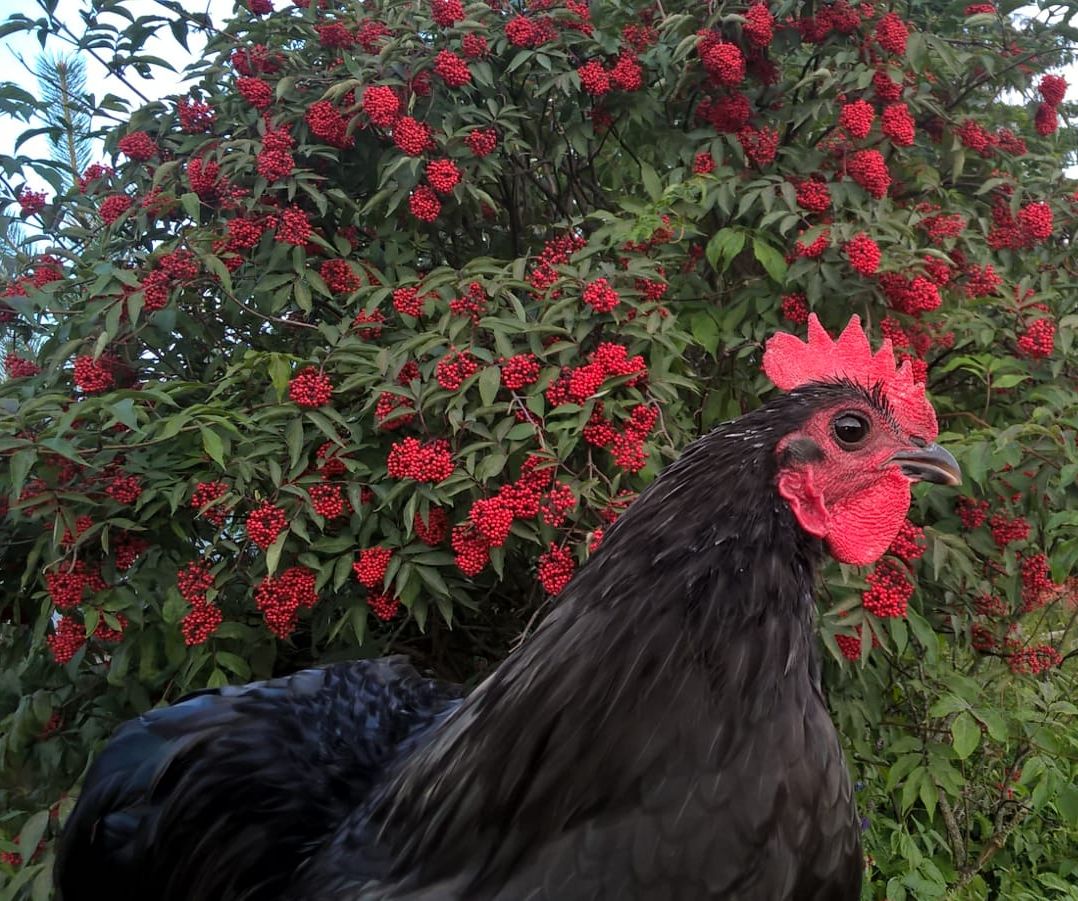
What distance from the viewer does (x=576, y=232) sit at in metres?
3.24

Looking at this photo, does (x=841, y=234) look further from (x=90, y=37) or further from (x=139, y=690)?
(x=90, y=37)

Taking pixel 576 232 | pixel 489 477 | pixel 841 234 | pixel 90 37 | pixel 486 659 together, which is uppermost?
pixel 90 37

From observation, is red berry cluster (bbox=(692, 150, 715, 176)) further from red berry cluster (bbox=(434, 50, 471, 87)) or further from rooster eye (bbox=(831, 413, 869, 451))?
rooster eye (bbox=(831, 413, 869, 451))

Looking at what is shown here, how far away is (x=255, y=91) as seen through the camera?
299 centimetres

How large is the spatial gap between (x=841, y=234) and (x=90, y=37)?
9.21 ft

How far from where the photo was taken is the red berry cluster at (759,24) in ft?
9.20

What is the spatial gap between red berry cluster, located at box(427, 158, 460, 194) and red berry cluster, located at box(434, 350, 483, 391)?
0.71 m

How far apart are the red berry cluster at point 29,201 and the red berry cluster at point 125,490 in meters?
1.45

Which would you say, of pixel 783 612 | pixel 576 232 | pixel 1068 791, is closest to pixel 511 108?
pixel 576 232

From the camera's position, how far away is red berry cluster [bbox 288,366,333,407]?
2.39 metres

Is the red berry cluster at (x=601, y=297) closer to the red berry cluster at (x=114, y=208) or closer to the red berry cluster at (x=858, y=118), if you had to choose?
the red berry cluster at (x=858, y=118)

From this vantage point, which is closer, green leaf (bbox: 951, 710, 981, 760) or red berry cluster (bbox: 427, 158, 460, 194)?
green leaf (bbox: 951, 710, 981, 760)

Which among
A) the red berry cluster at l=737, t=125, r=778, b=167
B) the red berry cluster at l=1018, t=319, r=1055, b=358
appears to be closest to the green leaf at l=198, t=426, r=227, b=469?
the red berry cluster at l=737, t=125, r=778, b=167

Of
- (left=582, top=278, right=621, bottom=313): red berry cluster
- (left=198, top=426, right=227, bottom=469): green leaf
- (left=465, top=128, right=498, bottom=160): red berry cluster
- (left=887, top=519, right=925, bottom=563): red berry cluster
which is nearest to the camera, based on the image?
(left=198, top=426, right=227, bottom=469): green leaf
